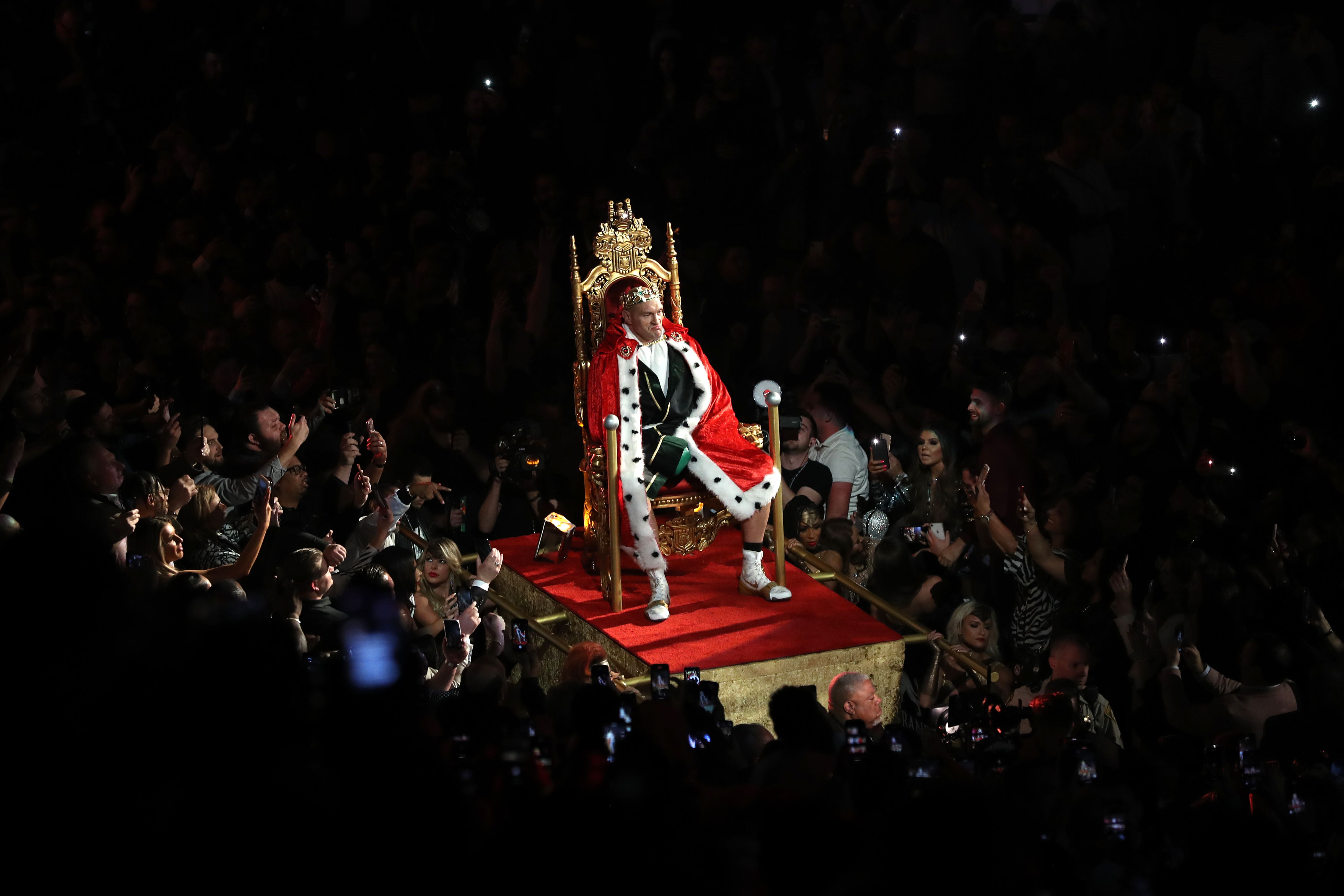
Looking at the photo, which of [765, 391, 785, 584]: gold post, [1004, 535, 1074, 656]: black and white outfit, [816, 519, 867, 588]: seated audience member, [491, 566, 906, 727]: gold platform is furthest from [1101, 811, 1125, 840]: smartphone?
A: [816, 519, 867, 588]: seated audience member

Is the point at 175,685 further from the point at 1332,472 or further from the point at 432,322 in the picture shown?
the point at 432,322

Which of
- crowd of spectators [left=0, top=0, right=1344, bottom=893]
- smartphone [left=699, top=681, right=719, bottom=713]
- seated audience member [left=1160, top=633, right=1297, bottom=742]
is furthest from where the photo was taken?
seated audience member [left=1160, top=633, right=1297, bottom=742]

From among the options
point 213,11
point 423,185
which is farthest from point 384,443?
point 213,11

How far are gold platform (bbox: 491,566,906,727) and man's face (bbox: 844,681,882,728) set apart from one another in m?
0.72

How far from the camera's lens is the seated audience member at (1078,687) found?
6250mm

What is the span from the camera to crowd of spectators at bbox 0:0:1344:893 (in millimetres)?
3328

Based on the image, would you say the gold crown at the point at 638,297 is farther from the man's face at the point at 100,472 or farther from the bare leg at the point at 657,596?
the man's face at the point at 100,472

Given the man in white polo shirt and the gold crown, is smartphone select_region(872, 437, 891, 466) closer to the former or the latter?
the man in white polo shirt

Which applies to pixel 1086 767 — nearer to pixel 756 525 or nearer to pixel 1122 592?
pixel 1122 592

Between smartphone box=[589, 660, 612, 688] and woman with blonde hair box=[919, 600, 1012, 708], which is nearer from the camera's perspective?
smartphone box=[589, 660, 612, 688]

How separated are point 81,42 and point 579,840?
10371mm

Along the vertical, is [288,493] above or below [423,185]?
below

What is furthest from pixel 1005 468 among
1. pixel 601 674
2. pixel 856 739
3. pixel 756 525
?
pixel 856 739

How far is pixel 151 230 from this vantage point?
11.4 metres
